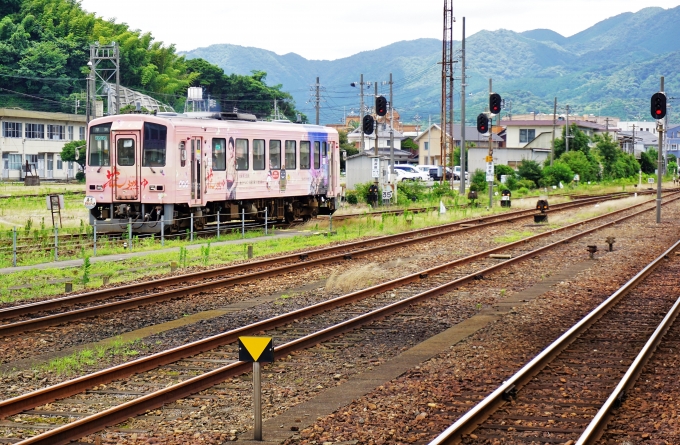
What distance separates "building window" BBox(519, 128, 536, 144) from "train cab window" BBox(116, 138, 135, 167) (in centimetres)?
7414

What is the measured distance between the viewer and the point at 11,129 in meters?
67.6

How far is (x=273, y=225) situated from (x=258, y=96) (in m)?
77.8

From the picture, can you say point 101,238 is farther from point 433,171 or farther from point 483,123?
point 433,171

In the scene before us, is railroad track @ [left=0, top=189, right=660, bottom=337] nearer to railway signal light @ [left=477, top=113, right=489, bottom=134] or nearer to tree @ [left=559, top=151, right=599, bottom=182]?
railway signal light @ [left=477, top=113, right=489, bottom=134]

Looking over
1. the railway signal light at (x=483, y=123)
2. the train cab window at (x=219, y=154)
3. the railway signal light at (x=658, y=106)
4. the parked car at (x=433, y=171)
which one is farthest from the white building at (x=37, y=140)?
the railway signal light at (x=658, y=106)

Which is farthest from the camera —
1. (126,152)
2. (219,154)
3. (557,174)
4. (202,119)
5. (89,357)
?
(557,174)

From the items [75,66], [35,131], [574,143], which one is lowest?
[574,143]

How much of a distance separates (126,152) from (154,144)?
83 cm

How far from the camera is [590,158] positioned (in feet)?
→ 236

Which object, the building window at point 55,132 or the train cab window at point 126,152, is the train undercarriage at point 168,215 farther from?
the building window at point 55,132

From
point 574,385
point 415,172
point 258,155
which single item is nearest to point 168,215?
point 258,155

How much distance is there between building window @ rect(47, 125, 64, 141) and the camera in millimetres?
71625

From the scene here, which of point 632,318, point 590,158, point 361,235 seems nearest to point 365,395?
point 632,318

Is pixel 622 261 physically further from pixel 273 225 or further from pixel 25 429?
pixel 25 429
